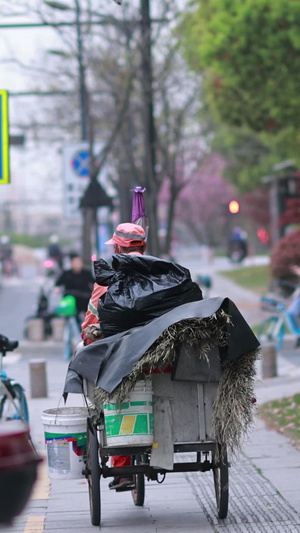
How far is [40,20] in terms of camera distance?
67.3 ft

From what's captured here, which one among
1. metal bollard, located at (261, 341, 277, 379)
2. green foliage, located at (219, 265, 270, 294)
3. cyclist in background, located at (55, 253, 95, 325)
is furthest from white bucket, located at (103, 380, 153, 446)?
green foliage, located at (219, 265, 270, 294)

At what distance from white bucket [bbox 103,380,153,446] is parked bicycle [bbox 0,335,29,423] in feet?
8.59

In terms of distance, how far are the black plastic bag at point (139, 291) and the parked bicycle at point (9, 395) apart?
2440 millimetres

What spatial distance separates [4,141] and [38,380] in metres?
3.36

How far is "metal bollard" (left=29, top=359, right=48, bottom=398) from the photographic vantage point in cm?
1291

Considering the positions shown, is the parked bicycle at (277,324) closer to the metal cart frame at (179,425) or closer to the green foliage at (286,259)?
the green foliage at (286,259)

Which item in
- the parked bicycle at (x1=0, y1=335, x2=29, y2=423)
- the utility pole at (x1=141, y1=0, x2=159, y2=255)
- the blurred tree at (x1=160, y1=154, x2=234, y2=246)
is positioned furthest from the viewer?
the blurred tree at (x1=160, y1=154, x2=234, y2=246)

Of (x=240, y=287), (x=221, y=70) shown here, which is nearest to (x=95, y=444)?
(x=221, y=70)

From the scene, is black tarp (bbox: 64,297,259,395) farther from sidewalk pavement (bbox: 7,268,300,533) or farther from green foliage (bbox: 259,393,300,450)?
green foliage (bbox: 259,393,300,450)

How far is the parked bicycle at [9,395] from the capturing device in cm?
899

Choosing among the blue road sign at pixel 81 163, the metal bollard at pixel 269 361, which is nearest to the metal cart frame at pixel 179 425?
the metal bollard at pixel 269 361

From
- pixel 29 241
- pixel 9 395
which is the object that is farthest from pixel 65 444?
pixel 29 241

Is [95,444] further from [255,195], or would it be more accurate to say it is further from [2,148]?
[255,195]

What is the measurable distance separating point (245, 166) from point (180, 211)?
39.2 meters
